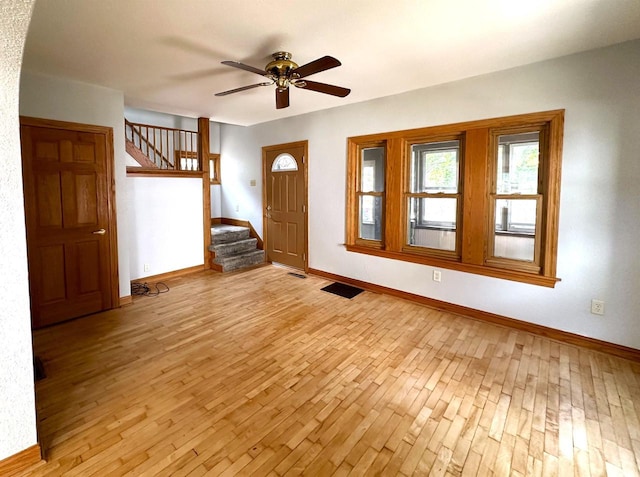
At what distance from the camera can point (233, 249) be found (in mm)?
5730

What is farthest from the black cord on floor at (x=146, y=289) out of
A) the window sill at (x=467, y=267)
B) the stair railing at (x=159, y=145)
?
the window sill at (x=467, y=267)

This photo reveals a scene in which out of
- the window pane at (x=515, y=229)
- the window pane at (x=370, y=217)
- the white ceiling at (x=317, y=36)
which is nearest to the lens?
the white ceiling at (x=317, y=36)

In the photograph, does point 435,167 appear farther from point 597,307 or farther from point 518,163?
point 597,307

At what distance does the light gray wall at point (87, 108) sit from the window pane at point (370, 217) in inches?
120

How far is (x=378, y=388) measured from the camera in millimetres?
2281

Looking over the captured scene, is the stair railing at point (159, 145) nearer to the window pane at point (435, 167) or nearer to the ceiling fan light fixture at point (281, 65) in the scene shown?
the ceiling fan light fixture at point (281, 65)

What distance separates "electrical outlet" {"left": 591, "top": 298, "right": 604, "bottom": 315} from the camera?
280cm

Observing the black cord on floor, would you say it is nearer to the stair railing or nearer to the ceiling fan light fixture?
the stair railing

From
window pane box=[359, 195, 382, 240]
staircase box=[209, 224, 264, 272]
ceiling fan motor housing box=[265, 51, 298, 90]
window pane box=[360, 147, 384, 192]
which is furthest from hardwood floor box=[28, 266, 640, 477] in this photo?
ceiling fan motor housing box=[265, 51, 298, 90]

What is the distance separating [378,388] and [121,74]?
3.76 m

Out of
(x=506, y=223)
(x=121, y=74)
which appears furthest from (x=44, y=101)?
(x=506, y=223)

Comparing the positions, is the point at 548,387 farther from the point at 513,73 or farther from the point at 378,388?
the point at 513,73

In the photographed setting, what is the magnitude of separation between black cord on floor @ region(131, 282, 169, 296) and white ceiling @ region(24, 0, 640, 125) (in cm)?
253

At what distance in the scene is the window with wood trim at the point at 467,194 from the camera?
10.1ft
